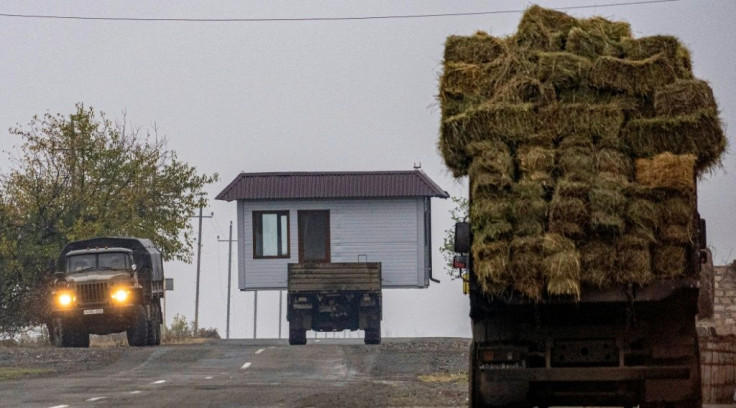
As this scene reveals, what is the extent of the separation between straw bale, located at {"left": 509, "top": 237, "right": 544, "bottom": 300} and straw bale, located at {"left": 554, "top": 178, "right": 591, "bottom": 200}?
56 cm

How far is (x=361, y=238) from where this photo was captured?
48.0 meters

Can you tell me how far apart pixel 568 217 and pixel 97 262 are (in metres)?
25.8

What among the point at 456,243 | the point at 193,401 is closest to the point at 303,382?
the point at 193,401

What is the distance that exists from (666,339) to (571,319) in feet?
3.11

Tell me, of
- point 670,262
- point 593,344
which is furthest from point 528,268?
point 670,262

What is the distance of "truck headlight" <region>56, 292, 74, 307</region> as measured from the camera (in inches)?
1463

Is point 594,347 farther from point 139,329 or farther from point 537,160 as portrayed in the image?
point 139,329

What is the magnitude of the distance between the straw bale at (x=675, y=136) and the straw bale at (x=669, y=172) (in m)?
0.30

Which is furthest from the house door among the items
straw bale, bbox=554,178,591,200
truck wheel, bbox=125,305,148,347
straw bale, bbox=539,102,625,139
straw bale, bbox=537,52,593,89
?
straw bale, bbox=554,178,591,200

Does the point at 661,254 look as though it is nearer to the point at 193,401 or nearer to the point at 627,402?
the point at 627,402

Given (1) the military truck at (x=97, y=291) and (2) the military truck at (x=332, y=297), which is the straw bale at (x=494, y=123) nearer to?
(1) the military truck at (x=97, y=291)

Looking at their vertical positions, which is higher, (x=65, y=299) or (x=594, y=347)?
(x=65, y=299)

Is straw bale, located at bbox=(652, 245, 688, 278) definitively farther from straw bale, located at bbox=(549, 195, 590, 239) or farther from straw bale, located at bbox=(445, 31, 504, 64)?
straw bale, located at bbox=(445, 31, 504, 64)

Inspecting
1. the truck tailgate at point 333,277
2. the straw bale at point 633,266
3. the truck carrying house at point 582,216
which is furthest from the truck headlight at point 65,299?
the straw bale at point 633,266
